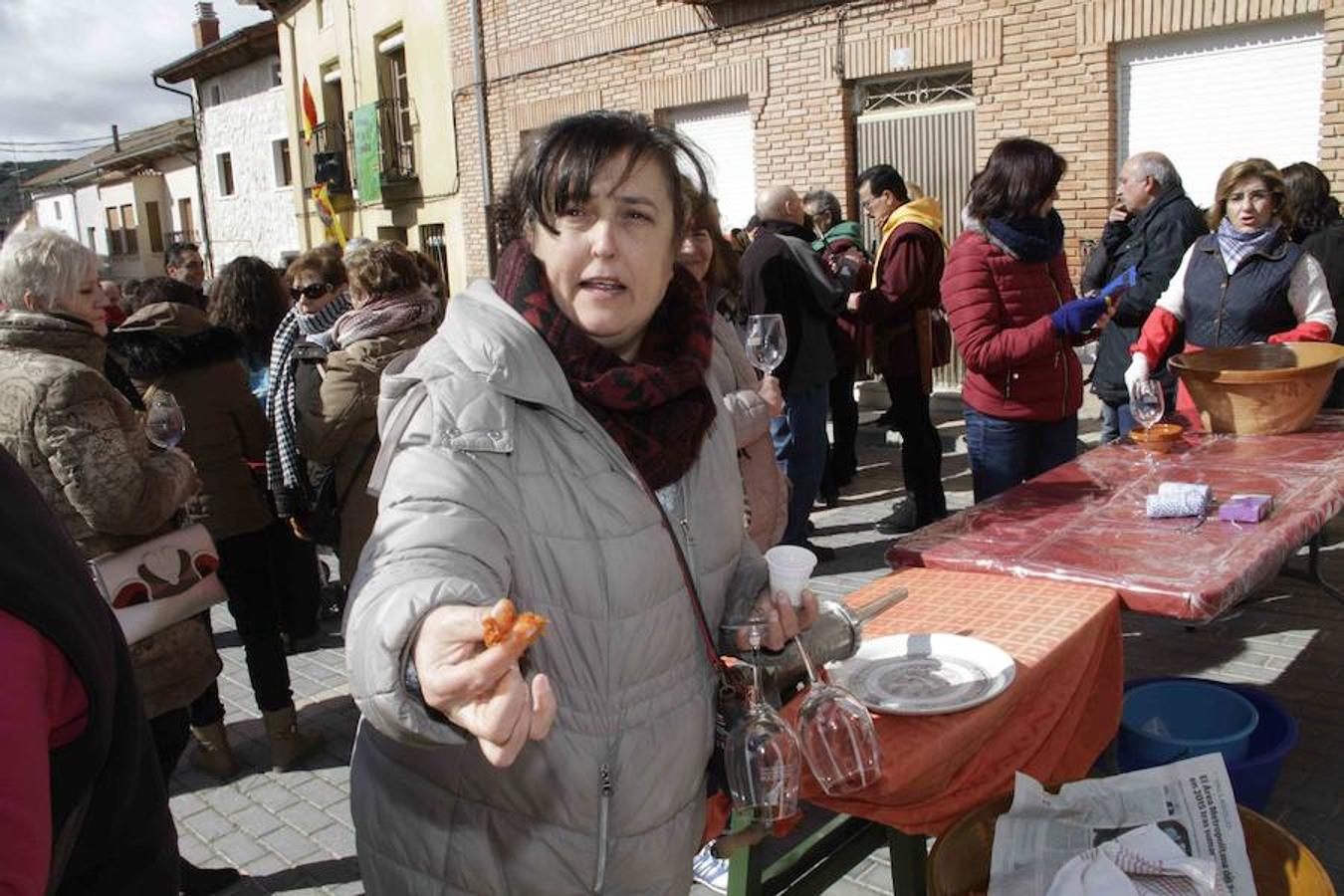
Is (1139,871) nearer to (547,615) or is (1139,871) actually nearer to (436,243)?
(547,615)

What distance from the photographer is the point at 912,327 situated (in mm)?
6215

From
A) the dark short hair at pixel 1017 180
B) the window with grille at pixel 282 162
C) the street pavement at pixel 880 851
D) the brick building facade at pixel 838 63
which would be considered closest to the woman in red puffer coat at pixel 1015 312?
the dark short hair at pixel 1017 180

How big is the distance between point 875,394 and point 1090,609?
7.99 m

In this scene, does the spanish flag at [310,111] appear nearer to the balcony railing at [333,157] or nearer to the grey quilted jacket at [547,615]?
the balcony railing at [333,157]

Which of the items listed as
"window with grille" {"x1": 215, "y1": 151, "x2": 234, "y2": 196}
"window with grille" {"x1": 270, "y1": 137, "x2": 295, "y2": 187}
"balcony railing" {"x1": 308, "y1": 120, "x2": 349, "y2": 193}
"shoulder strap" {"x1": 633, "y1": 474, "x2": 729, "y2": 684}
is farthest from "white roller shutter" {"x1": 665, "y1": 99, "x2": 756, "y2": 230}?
"window with grille" {"x1": 215, "y1": 151, "x2": 234, "y2": 196}

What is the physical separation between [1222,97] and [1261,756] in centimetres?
667

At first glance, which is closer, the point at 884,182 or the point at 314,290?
the point at 314,290

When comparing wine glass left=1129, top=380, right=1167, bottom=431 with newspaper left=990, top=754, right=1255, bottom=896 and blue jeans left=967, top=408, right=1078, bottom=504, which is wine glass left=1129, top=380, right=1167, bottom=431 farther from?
newspaper left=990, top=754, right=1255, bottom=896

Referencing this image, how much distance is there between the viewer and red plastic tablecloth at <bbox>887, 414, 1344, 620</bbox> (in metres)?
2.46

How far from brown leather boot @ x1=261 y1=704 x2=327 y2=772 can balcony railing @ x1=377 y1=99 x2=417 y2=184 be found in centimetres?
1457

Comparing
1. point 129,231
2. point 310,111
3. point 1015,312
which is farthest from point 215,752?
point 129,231

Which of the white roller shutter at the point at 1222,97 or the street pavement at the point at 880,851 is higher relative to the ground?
the white roller shutter at the point at 1222,97

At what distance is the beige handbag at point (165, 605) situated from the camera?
9.34 feet

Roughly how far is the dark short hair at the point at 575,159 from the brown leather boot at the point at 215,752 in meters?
3.04
